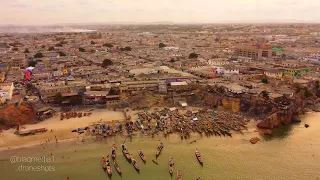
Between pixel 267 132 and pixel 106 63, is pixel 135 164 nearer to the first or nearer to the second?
pixel 267 132

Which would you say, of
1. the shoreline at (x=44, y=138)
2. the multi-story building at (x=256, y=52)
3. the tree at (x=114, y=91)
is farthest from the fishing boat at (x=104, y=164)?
the multi-story building at (x=256, y=52)

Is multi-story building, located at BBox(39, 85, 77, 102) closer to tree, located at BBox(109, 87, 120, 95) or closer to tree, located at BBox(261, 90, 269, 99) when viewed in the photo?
tree, located at BBox(109, 87, 120, 95)

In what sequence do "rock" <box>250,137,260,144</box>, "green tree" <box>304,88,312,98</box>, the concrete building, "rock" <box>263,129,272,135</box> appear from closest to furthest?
"rock" <box>250,137,260,144</box> < "rock" <box>263,129,272,135</box> < "green tree" <box>304,88,312,98</box> < the concrete building

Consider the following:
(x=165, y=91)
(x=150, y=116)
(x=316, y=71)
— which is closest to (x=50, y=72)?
(x=165, y=91)

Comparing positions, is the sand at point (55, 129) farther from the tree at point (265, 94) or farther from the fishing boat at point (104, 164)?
the tree at point (265, 94)

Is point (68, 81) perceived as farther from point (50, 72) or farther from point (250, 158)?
point (250, 158)

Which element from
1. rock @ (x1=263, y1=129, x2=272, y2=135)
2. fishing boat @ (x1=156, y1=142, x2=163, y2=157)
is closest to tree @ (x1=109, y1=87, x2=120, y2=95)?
fishing boat @ (x1=156, y1=142, x2=163, y2=157)

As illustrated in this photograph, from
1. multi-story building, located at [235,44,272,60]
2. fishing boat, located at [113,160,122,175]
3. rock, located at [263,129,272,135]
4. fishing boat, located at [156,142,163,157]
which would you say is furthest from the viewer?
multi-story building, located at [235,44,272,60]
